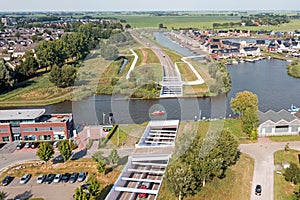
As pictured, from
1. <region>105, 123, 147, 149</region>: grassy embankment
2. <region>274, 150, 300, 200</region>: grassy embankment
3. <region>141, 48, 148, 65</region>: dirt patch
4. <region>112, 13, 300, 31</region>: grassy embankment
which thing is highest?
<region>112, 13, 300, 31</region>: grassy embankment

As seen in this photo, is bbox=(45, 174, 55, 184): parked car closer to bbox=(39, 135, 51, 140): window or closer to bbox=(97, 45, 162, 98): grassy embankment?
bbox=(39, 135, 51, 140): window

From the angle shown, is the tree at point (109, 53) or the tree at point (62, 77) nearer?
the tree at point (62, 77)

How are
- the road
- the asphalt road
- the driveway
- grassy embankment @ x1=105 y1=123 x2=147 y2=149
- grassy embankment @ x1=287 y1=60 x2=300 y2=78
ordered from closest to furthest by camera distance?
the driveway < the road < grassy embankment @ x1=105 y1=123 x2=147 y2=149 < the asphalt road < grassy embankment @ x1=287 y1=60 x2=300 y2=78

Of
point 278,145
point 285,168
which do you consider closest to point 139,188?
point 285,168

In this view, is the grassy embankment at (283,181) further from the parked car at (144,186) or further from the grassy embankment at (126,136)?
the grassy embankment at (126,136)

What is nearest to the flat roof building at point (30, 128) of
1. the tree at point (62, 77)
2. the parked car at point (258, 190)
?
the parked car at point (258, 190)

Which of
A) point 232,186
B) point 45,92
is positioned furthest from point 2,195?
point 45,92

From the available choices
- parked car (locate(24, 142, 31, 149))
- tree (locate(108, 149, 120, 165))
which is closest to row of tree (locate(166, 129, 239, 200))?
tree (locate(108, 149, 120, 165))
